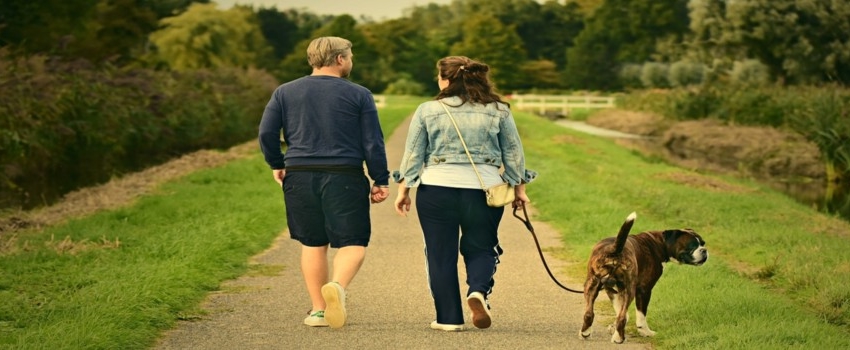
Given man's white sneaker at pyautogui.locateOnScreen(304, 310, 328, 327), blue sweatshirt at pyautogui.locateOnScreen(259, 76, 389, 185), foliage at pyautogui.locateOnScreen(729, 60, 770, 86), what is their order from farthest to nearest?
foliage at pyautogui.locateOnScreen(729, 60, 770, 86)
man's white sneaker at pyautogui.locateOnScreen(304, 310, 328, 327)
blue sweatshirt at pyautogui.locateOnScreen(259, 76, 389, 185)

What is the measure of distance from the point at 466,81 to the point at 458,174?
567 mm

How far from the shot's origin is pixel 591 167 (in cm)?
2352

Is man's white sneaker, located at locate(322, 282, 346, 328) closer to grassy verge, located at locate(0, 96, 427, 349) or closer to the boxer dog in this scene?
grassy verge, located at locate(0, 96, 427, 349)

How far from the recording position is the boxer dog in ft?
21.0

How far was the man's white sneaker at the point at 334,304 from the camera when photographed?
6785mm

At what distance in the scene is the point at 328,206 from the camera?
6.98 m

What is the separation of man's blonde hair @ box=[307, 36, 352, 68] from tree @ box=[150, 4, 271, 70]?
188 feet

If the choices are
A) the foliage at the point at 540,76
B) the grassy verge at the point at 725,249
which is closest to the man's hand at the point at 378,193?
the grassy verge at the point at 725,249

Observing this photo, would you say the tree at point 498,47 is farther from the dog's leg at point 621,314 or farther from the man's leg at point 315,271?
the dog's leg at point 621,314

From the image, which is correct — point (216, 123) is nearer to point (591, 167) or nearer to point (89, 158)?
point (89, 158)

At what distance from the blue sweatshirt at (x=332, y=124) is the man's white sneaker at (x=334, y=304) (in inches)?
28.5

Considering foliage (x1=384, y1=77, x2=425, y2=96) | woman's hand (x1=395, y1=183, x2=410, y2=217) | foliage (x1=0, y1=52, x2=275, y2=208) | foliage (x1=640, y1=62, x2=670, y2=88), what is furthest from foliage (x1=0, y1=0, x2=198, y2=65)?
foliage (x1=384, y1=77, x2=425, y2=96)

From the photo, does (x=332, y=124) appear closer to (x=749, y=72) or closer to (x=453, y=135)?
(x=453, y=135)

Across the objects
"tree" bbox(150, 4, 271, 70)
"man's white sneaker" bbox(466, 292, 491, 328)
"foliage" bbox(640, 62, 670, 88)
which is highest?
"man's white sneaker" bbox(466, 292, 491, 328)
